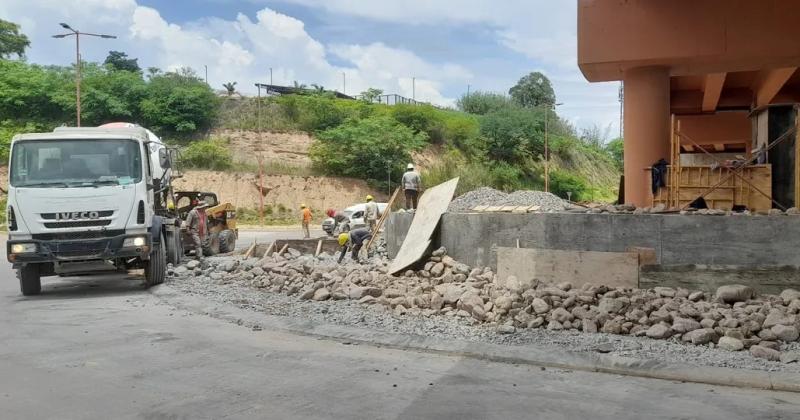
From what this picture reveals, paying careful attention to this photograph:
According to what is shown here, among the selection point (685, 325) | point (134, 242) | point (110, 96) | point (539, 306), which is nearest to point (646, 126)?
point (539, 306)

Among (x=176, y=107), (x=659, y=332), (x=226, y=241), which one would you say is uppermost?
(x=176, y=107)

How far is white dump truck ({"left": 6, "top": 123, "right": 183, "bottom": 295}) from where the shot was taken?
10.2m

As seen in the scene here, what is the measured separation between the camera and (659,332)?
684 cm

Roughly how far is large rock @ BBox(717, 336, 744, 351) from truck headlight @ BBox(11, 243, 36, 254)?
31.8 ft

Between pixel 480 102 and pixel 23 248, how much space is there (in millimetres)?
55610

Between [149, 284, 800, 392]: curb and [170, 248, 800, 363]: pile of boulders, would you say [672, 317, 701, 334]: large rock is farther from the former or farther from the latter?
[149, 284, 800, 392]: curb

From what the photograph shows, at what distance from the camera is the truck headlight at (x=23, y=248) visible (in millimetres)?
10195

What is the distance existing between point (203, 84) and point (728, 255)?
47050 mm

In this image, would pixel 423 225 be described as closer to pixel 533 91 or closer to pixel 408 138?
pixel 408 138

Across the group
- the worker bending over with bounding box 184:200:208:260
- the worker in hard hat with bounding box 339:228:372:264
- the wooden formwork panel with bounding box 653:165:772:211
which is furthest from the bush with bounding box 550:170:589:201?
A: the wooden formwork panel with bounding box 653:165:772:211

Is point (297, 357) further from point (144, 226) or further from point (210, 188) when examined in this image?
point (210, 188)

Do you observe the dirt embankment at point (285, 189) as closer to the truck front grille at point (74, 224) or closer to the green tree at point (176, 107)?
the green tree at point (176, 107)

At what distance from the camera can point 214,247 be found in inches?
720

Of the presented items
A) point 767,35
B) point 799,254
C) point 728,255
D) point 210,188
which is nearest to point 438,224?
point 728,255
